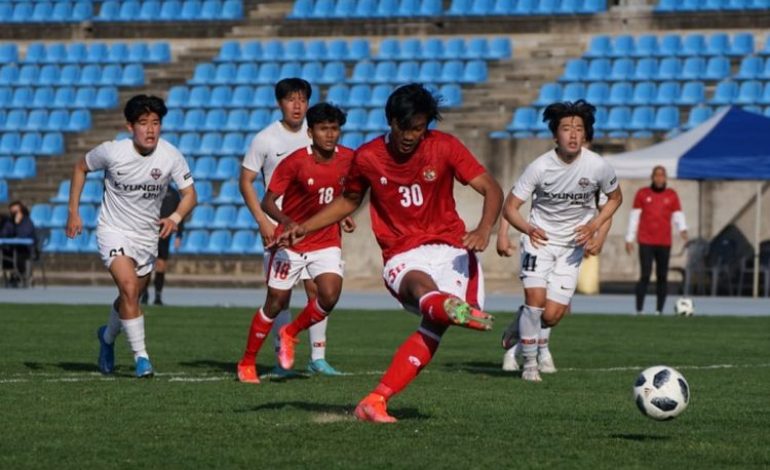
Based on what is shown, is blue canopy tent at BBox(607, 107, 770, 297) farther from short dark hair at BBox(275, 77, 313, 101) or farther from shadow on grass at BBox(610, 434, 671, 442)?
shadow on grass at BBox(610, 434, 671, 442)

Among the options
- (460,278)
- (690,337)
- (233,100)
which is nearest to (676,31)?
(233,100)

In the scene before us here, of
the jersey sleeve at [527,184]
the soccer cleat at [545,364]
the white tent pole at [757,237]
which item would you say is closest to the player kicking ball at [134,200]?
the jersey sleeve at [527,184]

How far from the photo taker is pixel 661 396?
884cm

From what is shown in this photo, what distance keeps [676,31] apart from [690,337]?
1605 centimetres

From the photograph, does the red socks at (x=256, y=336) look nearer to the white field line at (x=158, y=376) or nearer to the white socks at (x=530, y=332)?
the white field line at (x=158, y=376)

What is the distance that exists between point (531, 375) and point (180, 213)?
9.51 feet

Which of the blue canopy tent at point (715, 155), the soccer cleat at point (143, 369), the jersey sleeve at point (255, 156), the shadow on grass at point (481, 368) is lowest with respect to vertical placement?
the soccer cleat at point (143, 369)

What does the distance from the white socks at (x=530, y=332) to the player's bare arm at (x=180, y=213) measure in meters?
2.71

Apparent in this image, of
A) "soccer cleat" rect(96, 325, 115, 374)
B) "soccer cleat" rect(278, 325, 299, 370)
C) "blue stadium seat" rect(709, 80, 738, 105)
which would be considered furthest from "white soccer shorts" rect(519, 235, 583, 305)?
"blue stadium seat" rect(709, 80, 738, 105)

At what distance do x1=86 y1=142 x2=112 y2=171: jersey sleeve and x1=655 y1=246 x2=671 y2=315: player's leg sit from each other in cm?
1260

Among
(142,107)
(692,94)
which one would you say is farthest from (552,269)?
(692,94)

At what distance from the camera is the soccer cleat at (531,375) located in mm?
12744

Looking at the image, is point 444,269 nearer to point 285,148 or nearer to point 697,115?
point 285,148

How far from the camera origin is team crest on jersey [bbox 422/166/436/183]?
9.46 m
